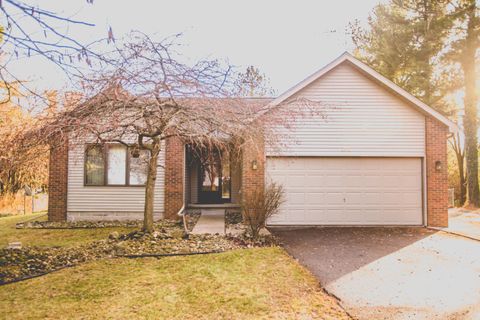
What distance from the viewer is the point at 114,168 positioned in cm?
1223

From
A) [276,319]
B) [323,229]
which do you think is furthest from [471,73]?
[276,319]

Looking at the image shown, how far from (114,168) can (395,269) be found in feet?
32.1

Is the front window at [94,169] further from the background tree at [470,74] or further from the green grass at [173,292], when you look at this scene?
the background tree at [470,74]

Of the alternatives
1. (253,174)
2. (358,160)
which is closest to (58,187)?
(253,174)

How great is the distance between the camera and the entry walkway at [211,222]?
31.4 ft

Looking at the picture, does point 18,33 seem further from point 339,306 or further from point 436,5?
point 436,5

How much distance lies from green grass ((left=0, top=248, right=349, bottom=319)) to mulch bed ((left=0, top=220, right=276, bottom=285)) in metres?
0.47

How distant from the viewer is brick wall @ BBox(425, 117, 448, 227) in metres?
10.7

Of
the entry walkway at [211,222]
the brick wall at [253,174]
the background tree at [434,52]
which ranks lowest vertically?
the entry walkway at [211,222]

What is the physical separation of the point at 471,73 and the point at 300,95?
476 inches

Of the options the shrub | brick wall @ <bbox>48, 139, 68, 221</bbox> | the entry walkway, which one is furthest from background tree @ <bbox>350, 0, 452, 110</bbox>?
brick wall @ <bbox>48, 139, 68, 221</bbox>

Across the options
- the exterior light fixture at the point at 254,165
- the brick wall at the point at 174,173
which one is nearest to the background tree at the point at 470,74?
the exterior light fixture at the point at 254,165

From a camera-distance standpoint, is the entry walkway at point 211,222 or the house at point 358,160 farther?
the house at point 358,160

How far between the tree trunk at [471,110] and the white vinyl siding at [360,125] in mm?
8630
